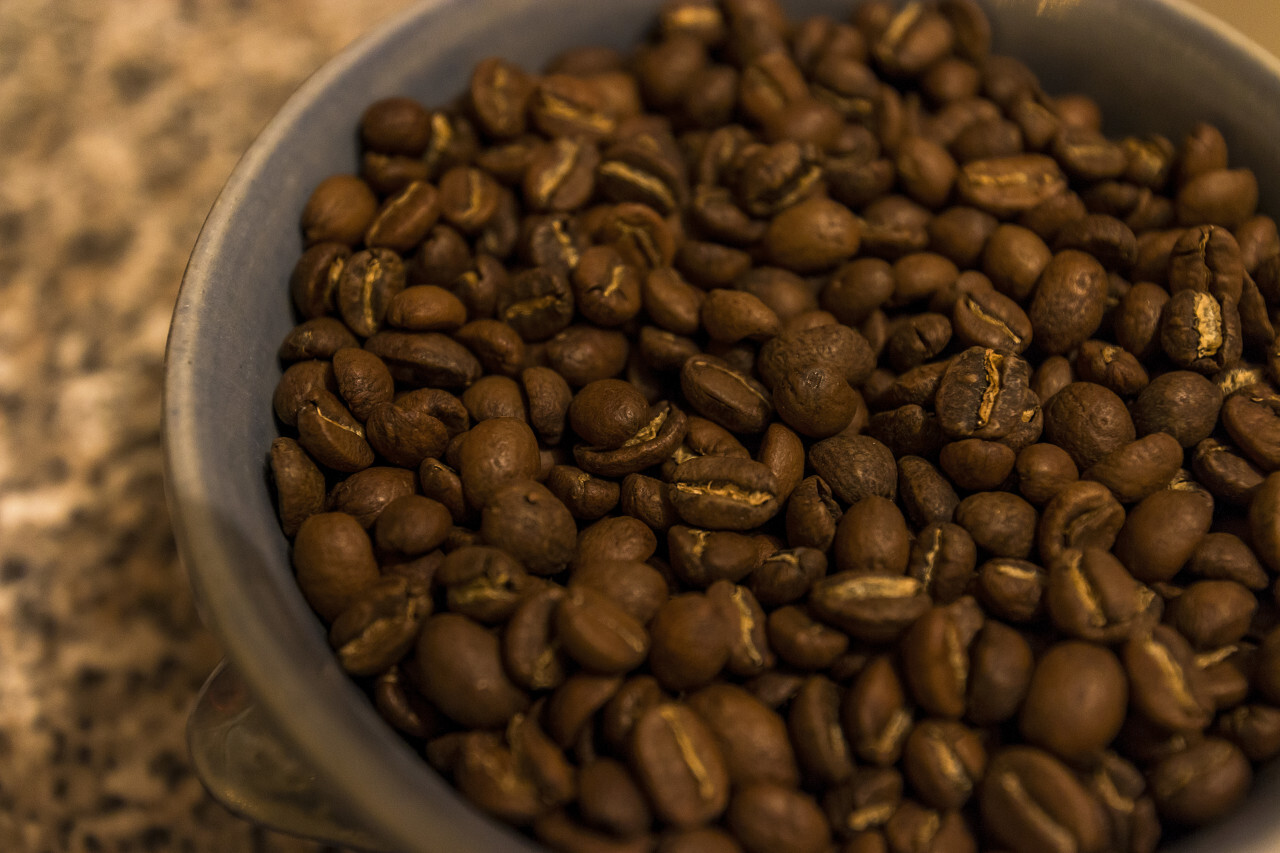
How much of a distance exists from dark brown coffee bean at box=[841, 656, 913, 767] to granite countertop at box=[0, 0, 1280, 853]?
124cm

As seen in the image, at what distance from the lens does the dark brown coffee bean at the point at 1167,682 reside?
113 cm

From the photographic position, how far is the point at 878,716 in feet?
3.87

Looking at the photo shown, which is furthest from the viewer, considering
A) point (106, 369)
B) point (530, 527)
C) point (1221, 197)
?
point (106, 369)

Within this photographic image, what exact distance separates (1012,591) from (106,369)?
2.16 m

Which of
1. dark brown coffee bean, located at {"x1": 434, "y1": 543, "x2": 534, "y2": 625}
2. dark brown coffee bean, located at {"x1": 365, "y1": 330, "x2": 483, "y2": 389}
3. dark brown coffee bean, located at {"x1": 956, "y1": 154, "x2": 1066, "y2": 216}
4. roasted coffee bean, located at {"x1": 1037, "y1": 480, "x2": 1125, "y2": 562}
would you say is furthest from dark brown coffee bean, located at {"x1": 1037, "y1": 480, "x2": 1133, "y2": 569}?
dark brown coffee bean, located at {"x1": 365, "y1": 330, "x2": 483, "y2": 389}

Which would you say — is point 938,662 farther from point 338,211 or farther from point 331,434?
point 338,211

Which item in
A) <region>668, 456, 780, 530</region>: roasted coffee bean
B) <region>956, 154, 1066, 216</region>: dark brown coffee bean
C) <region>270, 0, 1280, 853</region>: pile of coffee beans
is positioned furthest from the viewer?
<region>956, 154, 1066, 216</region>: dark brown coffee bean

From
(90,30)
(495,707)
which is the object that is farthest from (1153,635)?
(90,30)

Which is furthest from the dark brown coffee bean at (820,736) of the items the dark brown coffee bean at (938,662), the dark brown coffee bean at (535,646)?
the dark brown coffee bean at (535,646)

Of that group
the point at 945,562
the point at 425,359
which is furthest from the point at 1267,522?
the point at 425,359

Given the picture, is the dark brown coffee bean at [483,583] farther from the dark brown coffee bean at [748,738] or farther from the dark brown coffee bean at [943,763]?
the dark brown coffee bean at [943,763]

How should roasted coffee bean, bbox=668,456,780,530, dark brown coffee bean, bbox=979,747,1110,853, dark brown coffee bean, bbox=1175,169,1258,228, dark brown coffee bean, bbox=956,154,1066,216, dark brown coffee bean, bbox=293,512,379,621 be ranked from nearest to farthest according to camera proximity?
dark brown coffee bean, bbox=979,747,1110,853 < dark brown coffee bean, bbox=293,512,379,621 < roasted coffee bean, bbox=668,456,780,530 < dark brown coffee bean, bbox=1175,169,1258,228 < dark brown coffee bean, bbox=956,154,1066,216

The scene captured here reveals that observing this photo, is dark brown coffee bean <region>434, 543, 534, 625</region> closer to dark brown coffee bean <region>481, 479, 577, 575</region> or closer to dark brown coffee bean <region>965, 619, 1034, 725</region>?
dark brown coffee bean <region>481, 479, 577, 575</region>

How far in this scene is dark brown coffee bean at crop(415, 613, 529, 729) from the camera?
3.91ft
